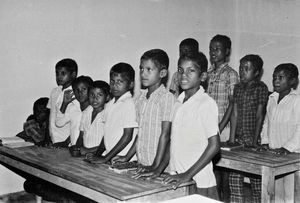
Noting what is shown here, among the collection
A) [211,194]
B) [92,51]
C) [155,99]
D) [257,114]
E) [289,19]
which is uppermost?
[289,19]

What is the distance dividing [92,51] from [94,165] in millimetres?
2537

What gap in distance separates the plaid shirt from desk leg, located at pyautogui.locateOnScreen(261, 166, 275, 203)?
1.36 meters

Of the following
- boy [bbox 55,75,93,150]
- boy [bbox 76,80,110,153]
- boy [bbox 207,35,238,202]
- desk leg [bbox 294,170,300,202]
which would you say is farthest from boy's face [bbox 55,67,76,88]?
desk leg [bbox 294,170,300,202]

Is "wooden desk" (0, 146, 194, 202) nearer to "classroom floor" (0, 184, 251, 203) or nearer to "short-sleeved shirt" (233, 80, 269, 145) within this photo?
"classroom floor" (0, 184, 251, 203)

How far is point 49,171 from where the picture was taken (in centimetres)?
313

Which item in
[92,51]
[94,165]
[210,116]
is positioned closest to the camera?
[210,116]


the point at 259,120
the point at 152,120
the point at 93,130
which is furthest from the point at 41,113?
the point at 259,120

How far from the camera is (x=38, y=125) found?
15.4ft

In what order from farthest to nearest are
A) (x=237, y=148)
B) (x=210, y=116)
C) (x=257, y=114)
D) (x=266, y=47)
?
(x=266, y=47)
(x=257, y=114)
(x=237, y=148)
(x=210, y=116)

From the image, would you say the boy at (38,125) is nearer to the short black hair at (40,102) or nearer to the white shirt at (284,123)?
the short black hair at (40,102)

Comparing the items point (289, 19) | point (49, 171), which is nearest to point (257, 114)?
point (289, 19)

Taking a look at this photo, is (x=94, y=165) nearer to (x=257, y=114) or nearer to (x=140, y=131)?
(x=140, y=131)

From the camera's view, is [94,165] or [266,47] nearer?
[94,165]

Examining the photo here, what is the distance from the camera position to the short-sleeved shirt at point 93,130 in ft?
12.5
